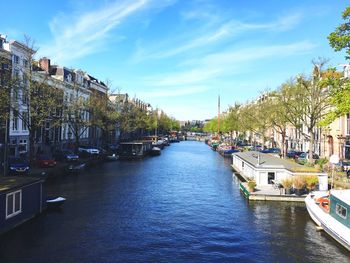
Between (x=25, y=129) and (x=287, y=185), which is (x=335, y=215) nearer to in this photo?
(x=287, y=185)

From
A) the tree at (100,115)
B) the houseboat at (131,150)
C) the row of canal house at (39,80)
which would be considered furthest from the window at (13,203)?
the houseboat at (131,150)

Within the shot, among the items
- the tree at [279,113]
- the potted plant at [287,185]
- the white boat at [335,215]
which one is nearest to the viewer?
the white boat at [335,215]

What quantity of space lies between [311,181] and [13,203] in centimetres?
2750

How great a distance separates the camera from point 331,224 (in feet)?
80.0

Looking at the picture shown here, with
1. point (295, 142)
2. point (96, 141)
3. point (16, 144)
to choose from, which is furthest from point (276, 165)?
point (96, 141)

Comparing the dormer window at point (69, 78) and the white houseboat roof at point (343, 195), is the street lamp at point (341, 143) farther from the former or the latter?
the dormer window at point (69, 78)

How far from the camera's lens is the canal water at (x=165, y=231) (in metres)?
20.6

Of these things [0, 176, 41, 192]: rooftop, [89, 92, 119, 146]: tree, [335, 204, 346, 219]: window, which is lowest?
[335, 204, 346, 219]: window

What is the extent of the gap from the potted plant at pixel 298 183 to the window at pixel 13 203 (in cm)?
2517

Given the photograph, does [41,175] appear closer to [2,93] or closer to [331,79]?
[2,93]

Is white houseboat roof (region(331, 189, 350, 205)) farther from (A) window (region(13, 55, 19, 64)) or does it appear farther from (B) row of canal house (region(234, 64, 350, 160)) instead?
(A) window (region(13, 55, 19, 64))

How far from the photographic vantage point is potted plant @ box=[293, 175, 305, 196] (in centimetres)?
3491

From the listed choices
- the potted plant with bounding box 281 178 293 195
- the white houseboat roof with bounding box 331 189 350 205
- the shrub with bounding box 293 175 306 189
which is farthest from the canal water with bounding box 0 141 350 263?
the white houseboat roof with bounding box 331 189 350 205

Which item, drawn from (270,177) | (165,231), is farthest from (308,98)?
(165,231)
